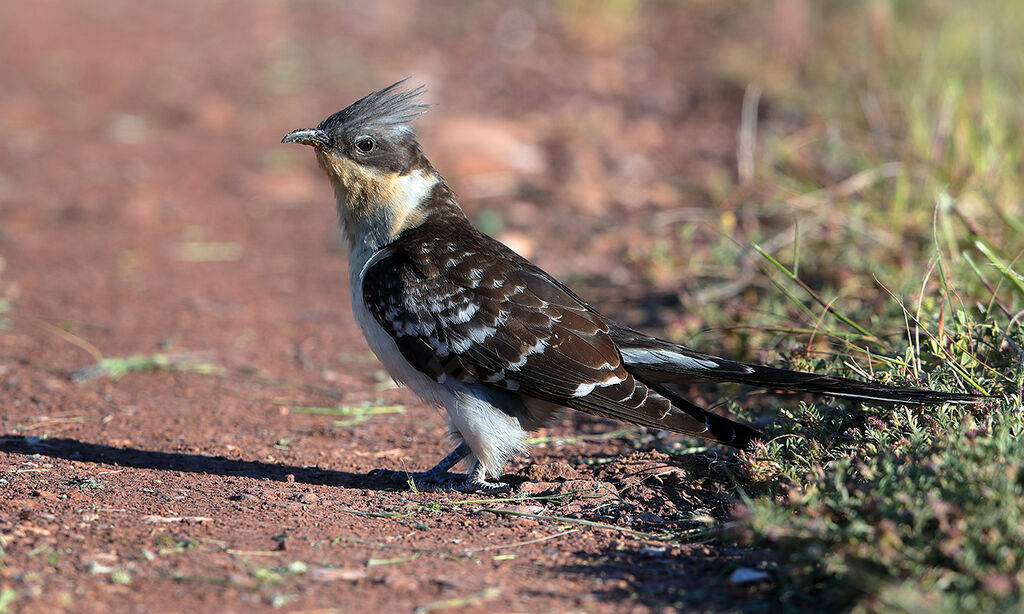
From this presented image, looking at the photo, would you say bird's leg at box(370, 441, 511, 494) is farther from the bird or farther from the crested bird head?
the crested bird head

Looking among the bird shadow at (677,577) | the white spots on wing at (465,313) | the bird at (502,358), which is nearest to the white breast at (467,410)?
the bird at (502,358)

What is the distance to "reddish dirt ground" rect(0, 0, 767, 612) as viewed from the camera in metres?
3.34

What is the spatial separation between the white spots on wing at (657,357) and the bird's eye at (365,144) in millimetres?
1563

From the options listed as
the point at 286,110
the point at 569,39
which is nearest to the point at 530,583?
the point at 286,110

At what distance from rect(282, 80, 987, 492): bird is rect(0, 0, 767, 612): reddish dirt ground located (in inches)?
10.9

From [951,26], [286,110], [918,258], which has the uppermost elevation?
[286,110]

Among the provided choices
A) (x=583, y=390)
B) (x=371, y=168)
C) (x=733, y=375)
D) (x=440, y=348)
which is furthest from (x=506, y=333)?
(x=371, y=168)

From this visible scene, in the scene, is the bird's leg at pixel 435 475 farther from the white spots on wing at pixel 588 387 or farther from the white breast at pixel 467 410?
the white spots on wing at pixel 588 387

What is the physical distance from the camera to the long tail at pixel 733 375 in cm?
375

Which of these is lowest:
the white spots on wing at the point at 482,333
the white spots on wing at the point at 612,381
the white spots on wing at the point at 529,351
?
the white spots on wing at the point at 612,381

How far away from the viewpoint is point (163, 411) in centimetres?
538

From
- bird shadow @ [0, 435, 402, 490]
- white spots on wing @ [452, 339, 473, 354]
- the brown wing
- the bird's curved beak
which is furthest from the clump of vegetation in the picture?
the bird's curved beak

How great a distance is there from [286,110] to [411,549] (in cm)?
867

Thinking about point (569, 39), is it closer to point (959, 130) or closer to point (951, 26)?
point (951, 26)
